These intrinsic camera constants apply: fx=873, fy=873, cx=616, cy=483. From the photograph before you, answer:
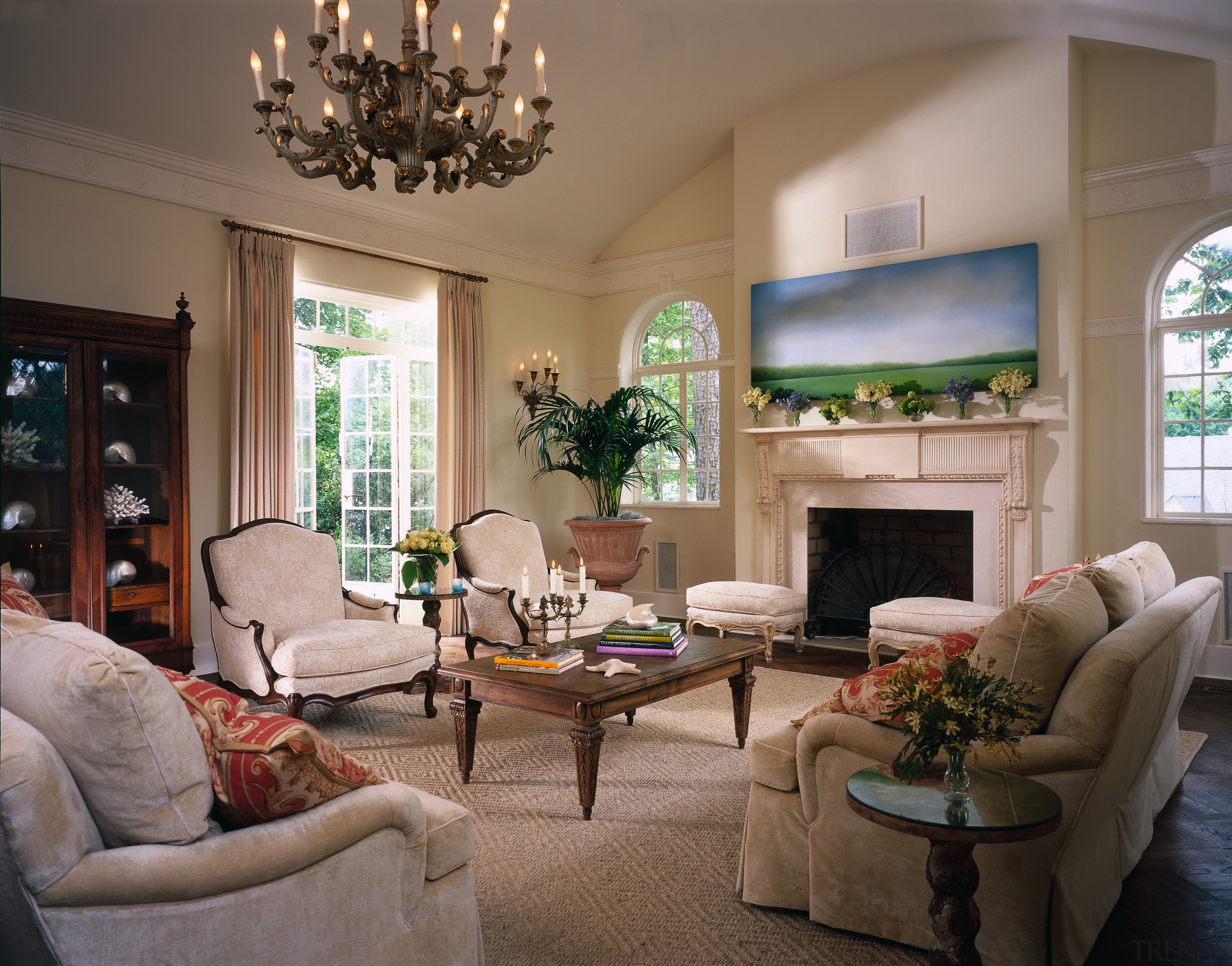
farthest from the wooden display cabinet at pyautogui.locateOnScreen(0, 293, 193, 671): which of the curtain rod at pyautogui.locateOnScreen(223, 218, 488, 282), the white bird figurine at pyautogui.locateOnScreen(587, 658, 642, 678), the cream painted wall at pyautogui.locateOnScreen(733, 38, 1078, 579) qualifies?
the cream painted wall at pyautogui.locateOnScreen(733, 38, 1078, 579)

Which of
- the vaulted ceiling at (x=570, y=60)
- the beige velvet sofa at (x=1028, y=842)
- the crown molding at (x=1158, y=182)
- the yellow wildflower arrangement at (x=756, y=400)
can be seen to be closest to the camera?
the beige velvet sofa at (x=1028, y=842)

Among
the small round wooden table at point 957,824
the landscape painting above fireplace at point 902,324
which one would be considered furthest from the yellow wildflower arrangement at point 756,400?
the small round wooden table at point 957,824

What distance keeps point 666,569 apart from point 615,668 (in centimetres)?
434

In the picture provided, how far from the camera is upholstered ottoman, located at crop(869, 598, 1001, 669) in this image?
5.18 metres

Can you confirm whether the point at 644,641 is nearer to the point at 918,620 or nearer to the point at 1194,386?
the point at 918,620

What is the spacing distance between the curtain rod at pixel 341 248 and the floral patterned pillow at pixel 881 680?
15.5ft

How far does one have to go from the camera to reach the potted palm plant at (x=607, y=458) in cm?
697

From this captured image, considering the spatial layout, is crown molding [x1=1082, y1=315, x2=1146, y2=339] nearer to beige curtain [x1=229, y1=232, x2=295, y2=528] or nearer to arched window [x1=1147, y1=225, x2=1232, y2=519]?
arched window [x1=1147, y1=225, x2=1232, y2=519]

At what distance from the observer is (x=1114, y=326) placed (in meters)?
5.68

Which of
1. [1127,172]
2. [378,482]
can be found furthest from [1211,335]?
[378,482]

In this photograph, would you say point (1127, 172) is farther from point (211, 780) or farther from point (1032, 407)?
point (211, 780)

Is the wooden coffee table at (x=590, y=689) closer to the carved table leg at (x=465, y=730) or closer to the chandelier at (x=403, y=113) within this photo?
the carved table leg at (x=465, y=730)

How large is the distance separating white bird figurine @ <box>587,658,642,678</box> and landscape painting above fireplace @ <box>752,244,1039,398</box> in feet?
11.3

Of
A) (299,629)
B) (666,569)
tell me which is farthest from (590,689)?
(666,569)
